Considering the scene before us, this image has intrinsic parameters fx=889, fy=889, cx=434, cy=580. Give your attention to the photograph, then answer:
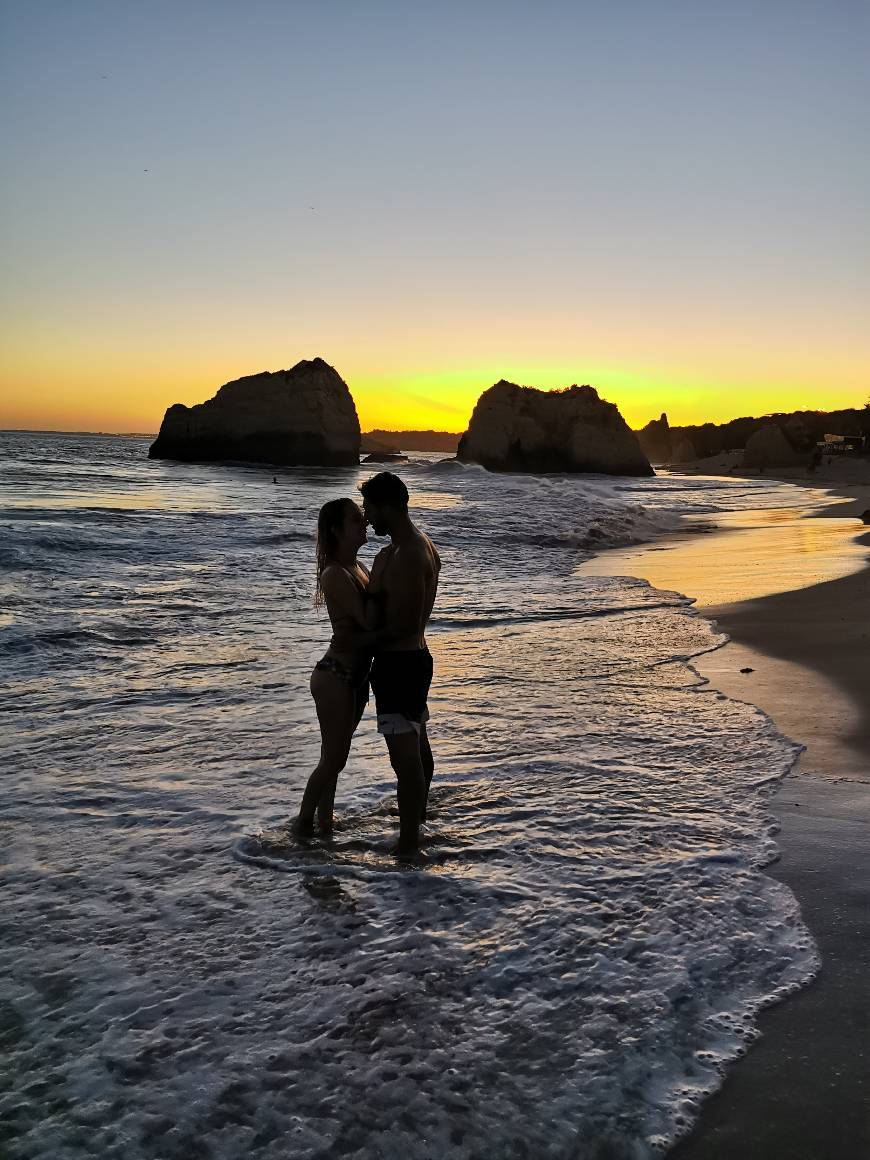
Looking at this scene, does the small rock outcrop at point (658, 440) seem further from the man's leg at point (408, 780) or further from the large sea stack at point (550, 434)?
the man's leg at point (408, 780)

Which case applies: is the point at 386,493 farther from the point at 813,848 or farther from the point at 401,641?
the point at 813,848

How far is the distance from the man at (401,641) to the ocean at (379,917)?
33cm

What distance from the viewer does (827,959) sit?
3.01 metres

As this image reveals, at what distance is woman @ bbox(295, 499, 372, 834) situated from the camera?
4.07 metres

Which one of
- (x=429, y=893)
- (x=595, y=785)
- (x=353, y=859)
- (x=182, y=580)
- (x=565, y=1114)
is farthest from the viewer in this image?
(x=182, y=580)

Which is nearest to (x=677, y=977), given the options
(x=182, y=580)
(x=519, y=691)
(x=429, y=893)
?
(x=429, y=893)

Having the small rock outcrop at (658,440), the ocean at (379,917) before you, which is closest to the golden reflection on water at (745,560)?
the ocean at (379,917)

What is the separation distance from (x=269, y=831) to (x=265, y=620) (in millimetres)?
5892

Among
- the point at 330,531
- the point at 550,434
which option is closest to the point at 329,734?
the point at 330,531

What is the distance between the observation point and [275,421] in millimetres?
69312

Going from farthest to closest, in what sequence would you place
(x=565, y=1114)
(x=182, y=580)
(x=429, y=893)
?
(x=182, y=580), (x=429, y=893), (x=565, y=1114)

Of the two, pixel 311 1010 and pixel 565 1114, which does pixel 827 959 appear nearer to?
pixel 565 1114

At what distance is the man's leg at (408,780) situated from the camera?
4.02 m

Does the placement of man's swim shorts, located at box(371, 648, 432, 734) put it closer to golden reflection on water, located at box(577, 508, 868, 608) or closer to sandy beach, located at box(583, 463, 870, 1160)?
sandy beach, located at box(583, 463, 870, 1160)
